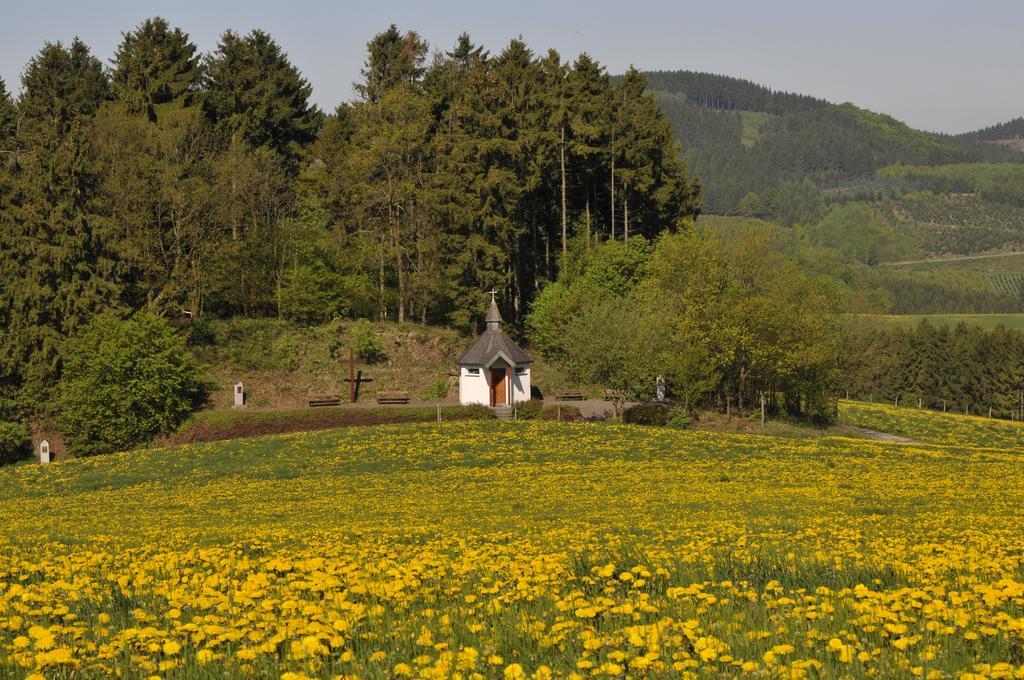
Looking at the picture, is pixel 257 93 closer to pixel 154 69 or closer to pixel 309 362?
pixel 154 69

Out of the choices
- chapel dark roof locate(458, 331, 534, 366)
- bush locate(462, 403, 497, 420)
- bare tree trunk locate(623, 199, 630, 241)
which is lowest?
bush locate(462, 403, 497, 420)

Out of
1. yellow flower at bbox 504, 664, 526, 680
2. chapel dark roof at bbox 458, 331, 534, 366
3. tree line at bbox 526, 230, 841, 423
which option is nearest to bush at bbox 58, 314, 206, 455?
chapel dark roof at bbox 458, 331, 534, 366

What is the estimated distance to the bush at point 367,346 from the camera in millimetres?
67875

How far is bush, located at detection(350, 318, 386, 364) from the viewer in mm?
67875

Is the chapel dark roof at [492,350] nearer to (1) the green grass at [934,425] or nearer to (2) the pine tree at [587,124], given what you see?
(2) the pine tree at [587,124]

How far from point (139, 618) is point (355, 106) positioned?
242 feet

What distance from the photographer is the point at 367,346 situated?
67.9m

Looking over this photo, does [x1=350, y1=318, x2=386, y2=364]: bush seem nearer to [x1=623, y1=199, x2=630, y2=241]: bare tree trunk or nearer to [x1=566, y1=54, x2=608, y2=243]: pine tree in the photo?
[x1=566, y1=54, x2=608, y2=243]: pine tree

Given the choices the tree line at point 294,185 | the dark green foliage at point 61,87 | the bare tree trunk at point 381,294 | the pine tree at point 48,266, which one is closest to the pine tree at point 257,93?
the tree line at point 294,185

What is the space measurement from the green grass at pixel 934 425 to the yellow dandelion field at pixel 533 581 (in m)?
45.4

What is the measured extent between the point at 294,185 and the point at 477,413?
1560 inches

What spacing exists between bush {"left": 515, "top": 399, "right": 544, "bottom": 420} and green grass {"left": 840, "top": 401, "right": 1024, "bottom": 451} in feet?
103

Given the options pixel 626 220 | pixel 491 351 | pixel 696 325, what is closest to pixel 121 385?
pixel 491 351

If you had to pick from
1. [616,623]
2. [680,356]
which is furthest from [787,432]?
[616,623]
